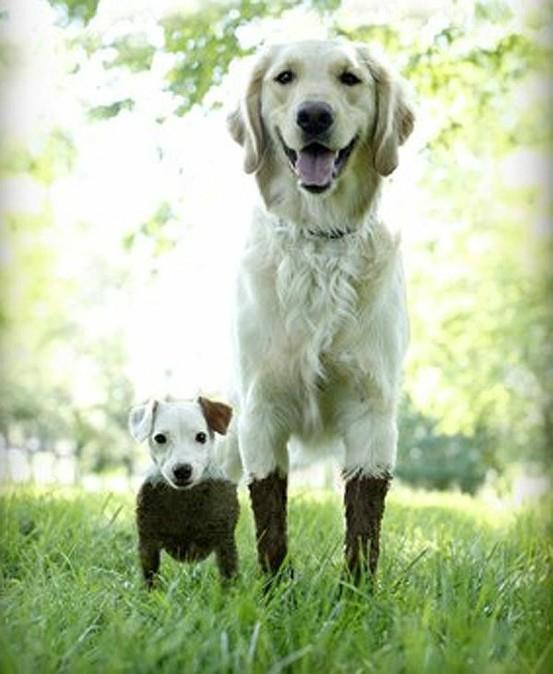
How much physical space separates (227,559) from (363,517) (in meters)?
0.49

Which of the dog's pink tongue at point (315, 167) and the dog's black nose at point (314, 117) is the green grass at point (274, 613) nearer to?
the dog's pink tongue at point (315, 167)

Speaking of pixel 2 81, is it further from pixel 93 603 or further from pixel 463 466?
pixel 463 466

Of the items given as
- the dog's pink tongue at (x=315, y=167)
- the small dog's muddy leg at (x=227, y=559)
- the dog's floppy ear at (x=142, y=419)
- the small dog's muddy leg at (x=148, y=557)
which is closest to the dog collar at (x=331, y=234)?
Result: the dog's pink tongue at (x=315, y=167)

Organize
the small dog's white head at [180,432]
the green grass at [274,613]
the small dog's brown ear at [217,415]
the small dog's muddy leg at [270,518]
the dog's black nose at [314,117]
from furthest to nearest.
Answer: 1. the small dog's muddy leg at [270,518]
2. the small dog's brown ear at [217,415]
3. the small dog's white head at [180,432]
4. the dog's black nose at [314,117]
5. the green grass at [274,613]

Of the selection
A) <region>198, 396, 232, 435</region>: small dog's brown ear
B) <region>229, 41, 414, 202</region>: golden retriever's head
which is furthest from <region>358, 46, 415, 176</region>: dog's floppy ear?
<region>198, 396, 232, 435</region>: small dog's brown ear

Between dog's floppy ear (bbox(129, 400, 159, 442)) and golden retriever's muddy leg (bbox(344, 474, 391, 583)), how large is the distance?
2.41ft

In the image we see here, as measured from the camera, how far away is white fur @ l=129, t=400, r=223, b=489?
3.60 metres

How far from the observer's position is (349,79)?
12.0ft

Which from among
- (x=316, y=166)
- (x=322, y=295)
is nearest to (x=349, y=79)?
(x=316, y=166)

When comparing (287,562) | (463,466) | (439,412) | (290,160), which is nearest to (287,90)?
(290,160)

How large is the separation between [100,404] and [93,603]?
83.8 ft

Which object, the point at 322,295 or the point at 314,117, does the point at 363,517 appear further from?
the point at 314,117

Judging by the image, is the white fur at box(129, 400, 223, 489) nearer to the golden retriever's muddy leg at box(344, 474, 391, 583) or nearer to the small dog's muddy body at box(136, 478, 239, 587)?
the small dog's muddy body at box(136, 478, 239, 587)

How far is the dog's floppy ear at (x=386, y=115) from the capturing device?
149 inches
